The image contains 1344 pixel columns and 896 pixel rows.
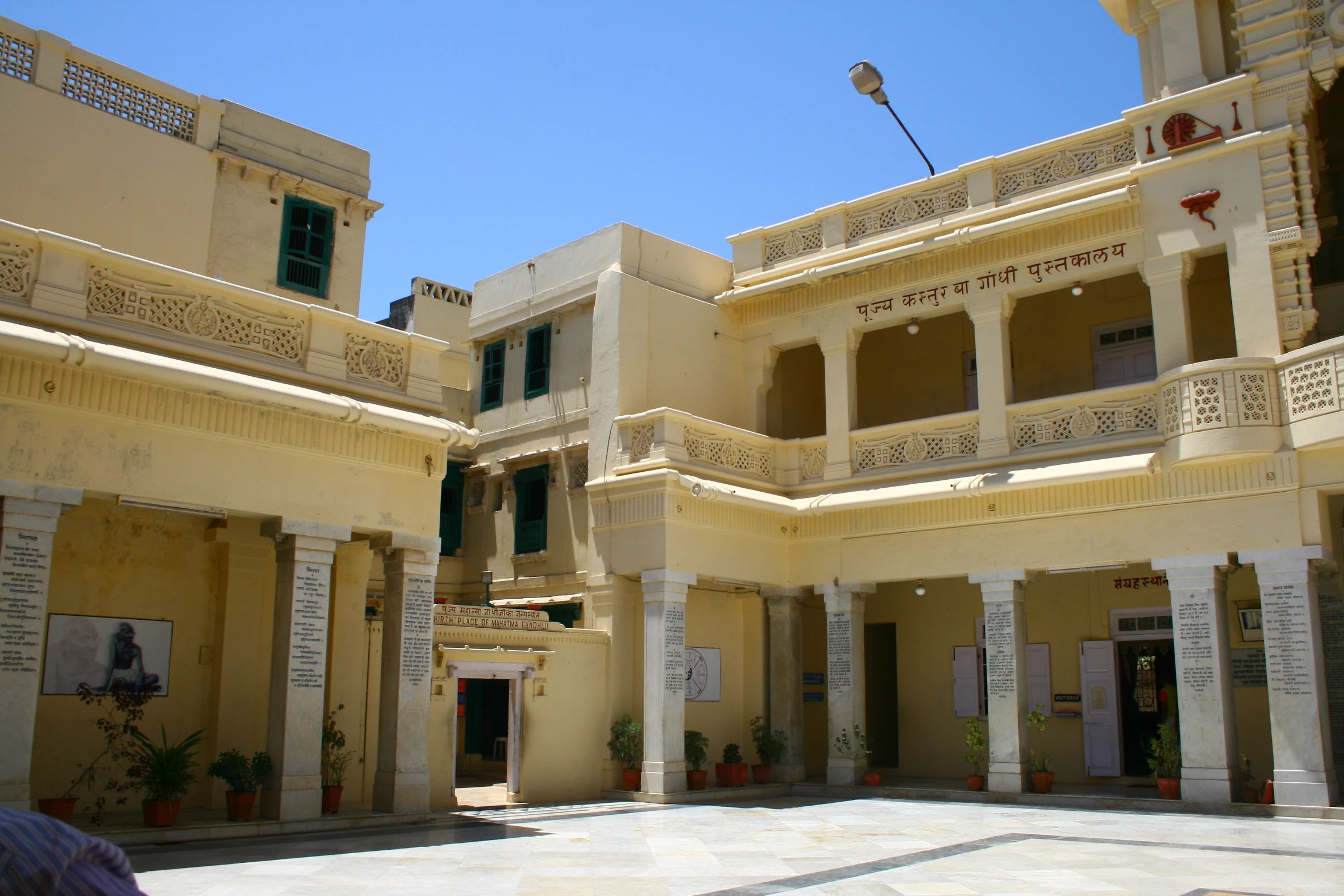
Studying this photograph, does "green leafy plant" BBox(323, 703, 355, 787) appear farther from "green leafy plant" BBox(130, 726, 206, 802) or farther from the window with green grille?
the window with green grille

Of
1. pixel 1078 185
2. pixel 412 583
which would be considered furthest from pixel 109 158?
pixel 1078 185

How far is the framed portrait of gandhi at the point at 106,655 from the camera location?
11.2m

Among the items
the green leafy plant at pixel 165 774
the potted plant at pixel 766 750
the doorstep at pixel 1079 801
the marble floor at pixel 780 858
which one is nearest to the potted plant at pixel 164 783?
the green leafy plant at pixel 165 774

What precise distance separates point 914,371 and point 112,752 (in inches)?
545

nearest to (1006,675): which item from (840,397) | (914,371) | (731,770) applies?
(731,770)

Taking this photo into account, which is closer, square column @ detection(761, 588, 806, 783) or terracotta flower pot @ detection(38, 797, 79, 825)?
terracotta flower pot @ detection(38, 797, 79, 825)

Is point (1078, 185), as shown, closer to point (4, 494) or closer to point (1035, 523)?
point (1035, 523)

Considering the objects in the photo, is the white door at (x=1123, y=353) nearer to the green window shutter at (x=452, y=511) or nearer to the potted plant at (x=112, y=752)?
the green window shutter at (x=452, y=511)

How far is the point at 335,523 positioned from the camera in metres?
11.8

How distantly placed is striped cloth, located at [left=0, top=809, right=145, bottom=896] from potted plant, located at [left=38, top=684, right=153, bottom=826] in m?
9.66

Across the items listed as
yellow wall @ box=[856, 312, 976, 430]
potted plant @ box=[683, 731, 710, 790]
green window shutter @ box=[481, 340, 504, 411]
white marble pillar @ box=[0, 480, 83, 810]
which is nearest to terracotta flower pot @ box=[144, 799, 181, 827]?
white marble pillar @ box=[0, 480, 83, 810]

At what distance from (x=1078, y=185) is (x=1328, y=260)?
3.70 metres

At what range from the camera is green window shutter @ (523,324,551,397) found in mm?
18969

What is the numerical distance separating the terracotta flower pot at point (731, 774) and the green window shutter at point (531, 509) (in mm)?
4680
